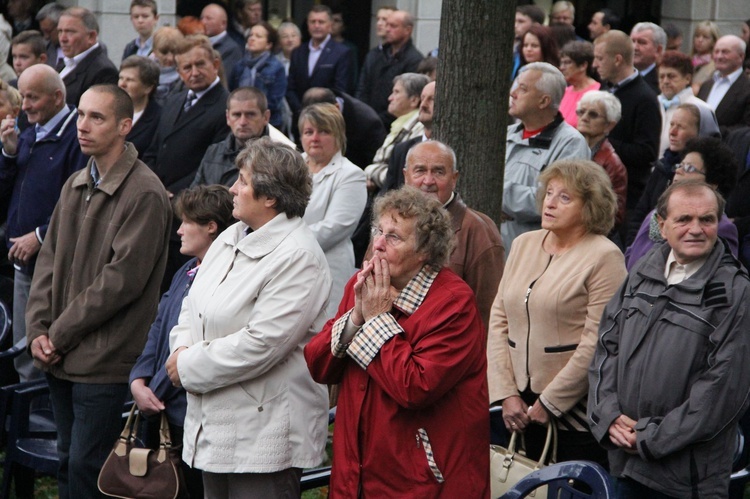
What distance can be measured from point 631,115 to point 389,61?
3.90m

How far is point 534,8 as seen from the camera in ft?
39.2

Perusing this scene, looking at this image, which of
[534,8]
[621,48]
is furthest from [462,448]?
[534,8]

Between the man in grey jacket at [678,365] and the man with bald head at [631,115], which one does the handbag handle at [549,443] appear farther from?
the man with bald head at [631,115]

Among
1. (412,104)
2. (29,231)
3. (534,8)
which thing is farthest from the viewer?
(534,8)

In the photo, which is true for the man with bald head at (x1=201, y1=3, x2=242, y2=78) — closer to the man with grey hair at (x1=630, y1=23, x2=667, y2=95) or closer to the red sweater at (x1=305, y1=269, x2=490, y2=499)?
the man with grey hair at (x1=630, y1=23, x2=667, y2=95)

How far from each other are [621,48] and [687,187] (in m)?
4.54

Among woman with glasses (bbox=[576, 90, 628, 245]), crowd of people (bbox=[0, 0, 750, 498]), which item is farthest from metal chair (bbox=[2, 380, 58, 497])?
woman with glasses (bbox=[576, 90, 628, 245])

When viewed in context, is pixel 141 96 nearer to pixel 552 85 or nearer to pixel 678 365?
pixel 552 85

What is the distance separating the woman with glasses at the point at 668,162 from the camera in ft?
23.6

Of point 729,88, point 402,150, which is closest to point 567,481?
point 402,150

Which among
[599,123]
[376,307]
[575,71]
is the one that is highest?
[575,71]

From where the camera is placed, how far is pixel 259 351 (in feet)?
14.9

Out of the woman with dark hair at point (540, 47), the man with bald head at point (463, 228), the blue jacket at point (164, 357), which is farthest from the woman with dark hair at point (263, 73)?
the blue jacket at point (164, 357)

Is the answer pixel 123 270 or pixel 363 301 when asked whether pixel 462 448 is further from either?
pixel 123 270
